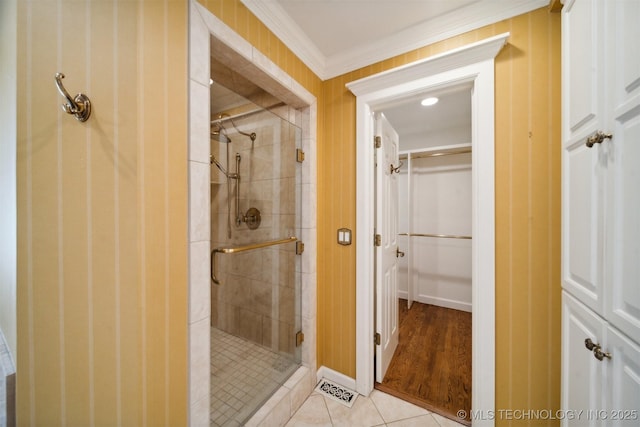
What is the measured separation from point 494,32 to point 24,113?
2.26 m

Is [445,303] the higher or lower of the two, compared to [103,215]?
lower

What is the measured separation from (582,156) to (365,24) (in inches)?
52.5

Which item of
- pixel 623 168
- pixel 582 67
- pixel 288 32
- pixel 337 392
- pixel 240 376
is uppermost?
pixel 288 32

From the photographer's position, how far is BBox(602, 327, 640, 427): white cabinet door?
0.58 m

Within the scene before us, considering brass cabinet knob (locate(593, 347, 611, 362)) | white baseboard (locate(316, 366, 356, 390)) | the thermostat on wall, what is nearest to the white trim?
the thermostat on wall

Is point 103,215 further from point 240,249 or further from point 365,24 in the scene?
point 365,24

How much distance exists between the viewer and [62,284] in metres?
0.82

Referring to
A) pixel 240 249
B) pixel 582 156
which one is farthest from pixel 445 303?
pixel 240 249

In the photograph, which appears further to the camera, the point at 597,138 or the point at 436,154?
the point at 436,154

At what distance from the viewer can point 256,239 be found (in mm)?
1557

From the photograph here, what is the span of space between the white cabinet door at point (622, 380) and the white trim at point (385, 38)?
157 cm

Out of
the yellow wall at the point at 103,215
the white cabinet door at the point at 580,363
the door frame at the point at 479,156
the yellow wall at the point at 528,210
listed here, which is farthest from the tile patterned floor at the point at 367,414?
the yellow wall at the point at 103,215

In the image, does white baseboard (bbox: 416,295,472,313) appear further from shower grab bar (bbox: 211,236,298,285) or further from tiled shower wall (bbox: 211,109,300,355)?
shower grab bar (bbox: 211,236,298,285)

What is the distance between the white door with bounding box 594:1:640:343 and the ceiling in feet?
2.40
